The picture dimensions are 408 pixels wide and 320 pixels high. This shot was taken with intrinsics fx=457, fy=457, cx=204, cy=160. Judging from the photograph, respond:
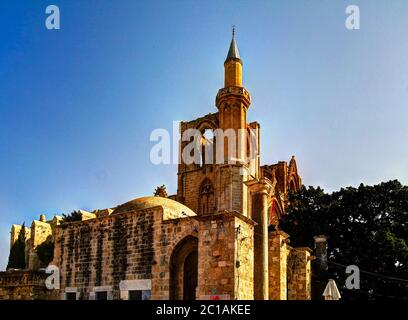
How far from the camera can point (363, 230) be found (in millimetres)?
25469

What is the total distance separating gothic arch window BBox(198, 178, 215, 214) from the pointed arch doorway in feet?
50.3

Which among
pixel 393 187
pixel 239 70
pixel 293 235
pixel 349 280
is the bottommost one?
pixel 349 280

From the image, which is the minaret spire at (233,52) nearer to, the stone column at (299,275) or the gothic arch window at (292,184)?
the stone column at (299,275)

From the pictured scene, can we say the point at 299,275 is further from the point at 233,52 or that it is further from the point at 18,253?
the point at 18,253

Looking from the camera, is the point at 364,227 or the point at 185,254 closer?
the point at 185,254

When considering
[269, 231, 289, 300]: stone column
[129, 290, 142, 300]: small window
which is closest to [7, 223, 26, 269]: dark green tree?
[129, 290, 142, 300]: small window

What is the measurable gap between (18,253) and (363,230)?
32.3m

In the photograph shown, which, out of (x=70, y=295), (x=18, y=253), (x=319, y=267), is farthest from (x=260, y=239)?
(x=18, y=253)

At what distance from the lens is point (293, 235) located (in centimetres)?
2733

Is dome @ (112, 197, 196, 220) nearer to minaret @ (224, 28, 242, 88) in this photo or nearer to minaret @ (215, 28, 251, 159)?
minaret @ (215, 28, 251, 159)

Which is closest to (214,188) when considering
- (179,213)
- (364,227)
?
(364,227)
